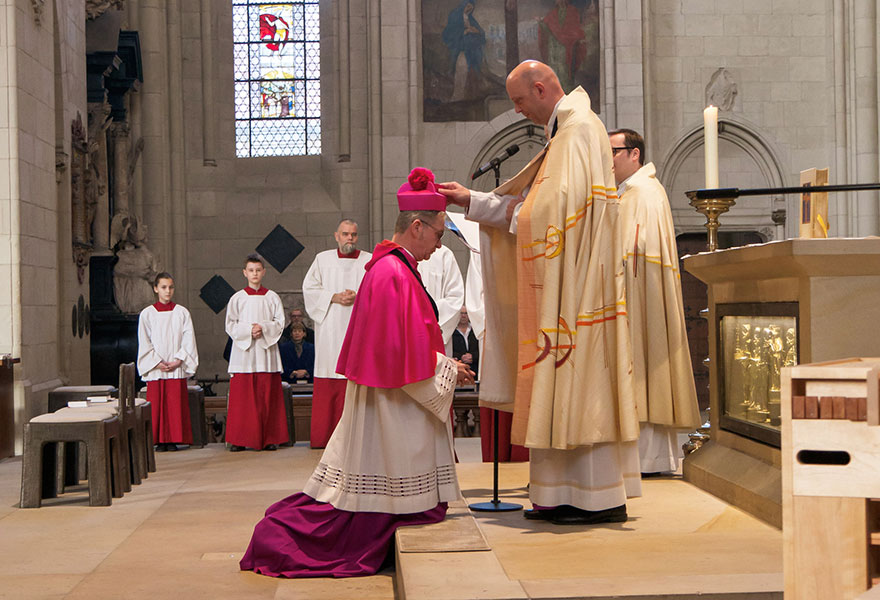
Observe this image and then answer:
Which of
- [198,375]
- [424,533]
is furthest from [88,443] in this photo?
[198,375]

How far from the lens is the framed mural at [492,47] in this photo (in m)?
14.2

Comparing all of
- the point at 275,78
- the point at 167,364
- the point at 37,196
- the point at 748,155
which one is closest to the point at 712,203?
the point at 167,364

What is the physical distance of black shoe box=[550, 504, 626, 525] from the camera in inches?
162

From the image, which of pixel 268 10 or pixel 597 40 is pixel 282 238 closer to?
pixel 268 10

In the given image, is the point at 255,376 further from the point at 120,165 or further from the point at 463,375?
the point at 120,165

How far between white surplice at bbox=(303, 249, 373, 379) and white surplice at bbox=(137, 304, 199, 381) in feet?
4.43

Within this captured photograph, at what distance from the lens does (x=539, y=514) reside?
426cm

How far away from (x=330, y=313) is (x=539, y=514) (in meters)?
4.74

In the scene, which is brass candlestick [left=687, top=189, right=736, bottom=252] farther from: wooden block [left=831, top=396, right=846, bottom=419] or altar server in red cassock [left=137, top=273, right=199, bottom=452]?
altar server in red cassock [left=137, top=273, right=199, bottom=452]

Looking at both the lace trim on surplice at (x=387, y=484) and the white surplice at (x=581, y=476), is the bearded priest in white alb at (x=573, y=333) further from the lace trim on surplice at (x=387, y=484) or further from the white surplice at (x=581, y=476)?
the lace trim on surplice at (x=387, y=484)

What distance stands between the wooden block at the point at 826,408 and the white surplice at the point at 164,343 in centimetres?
790

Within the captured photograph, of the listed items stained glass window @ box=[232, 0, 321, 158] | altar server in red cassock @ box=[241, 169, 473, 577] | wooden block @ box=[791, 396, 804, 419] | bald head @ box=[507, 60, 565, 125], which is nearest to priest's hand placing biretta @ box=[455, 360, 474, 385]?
altar server in red cassock @ box=[241, 169, 473, 577]

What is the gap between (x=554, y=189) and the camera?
4.11 meters

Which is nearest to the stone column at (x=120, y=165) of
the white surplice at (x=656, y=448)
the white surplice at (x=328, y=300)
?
the white surplice at (x=328, y=300)
